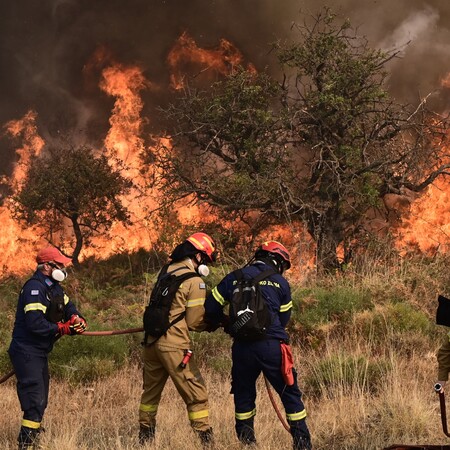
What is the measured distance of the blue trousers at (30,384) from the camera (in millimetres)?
5199

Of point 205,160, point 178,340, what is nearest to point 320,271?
point 205,160

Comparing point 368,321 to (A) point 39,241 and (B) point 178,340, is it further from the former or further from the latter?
(A) point 39,241

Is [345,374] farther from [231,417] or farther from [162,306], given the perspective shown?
[162,306]

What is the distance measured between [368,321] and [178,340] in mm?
4912

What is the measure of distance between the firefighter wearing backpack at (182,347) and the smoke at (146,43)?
55.9 feet

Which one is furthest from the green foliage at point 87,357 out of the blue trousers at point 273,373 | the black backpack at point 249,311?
the black backpack at point 249,311

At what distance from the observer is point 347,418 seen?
5844mm

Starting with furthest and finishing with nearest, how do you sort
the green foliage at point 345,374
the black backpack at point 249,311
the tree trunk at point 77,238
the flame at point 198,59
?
the flame at point 198,59 < the tree trunk at point 77,238 < the green foliage at point 345,374 < the black backpack at point 249,311

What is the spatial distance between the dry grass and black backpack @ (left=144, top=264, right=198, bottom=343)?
2.98 ft

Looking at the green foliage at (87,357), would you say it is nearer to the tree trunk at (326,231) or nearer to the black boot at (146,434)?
the black boot at (146,434)

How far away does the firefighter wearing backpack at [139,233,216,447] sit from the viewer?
16.9 feet

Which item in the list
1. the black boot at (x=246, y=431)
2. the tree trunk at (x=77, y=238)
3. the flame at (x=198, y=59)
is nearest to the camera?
the black boot at (x=246, y=431)

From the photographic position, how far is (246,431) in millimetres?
5125

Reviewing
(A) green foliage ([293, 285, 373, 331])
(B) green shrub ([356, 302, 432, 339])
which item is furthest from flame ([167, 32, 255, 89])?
(B) green shrub ([356, 302, 432, 339])
